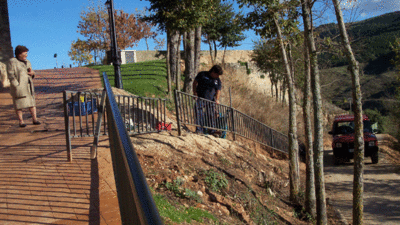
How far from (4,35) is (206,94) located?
10.1 metres

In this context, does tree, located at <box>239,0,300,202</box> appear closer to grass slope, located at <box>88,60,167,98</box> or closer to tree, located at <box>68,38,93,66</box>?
grass slope, located at <box>88,60,167,98</box>

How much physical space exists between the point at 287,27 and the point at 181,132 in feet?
17.7

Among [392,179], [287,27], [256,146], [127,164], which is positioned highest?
[287,27]

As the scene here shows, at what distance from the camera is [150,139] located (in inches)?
296

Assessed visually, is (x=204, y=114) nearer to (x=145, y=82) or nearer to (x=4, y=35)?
(x=145, y=82)

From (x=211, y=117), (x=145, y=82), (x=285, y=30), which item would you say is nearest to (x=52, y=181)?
(x=211, y=117)

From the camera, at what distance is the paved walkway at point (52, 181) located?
345cm

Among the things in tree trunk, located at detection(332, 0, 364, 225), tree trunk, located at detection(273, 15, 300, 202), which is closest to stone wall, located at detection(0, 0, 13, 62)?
tree trunk, located at detection(273, 15, 300, 202)

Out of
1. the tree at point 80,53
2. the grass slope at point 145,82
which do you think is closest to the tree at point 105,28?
the tree at point 80,53

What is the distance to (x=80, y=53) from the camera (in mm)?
50250

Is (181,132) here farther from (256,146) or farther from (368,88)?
(368,88)

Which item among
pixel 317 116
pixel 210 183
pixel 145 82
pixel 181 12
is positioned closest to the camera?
pixel 210 183

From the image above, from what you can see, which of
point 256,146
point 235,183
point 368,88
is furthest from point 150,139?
point 368,88

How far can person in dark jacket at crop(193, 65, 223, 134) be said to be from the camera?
30.1 feet
